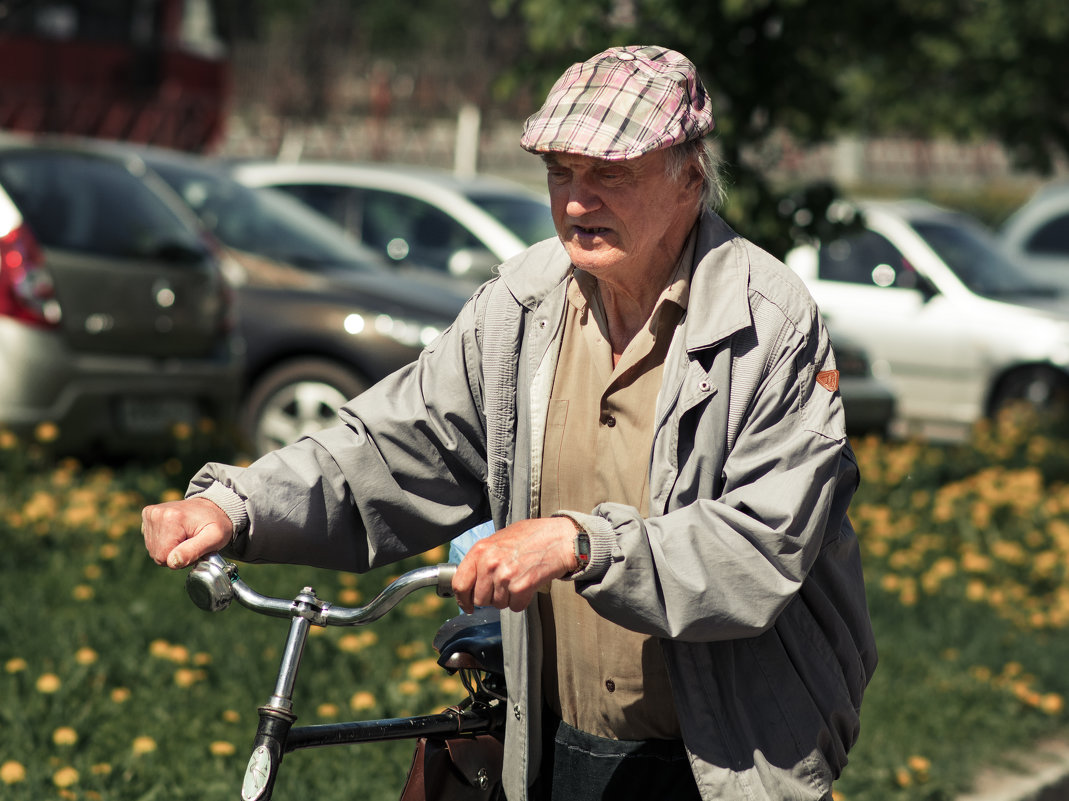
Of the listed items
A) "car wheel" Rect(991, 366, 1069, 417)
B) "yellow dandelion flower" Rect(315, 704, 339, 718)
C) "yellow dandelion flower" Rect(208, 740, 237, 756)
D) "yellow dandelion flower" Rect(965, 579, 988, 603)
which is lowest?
"car wheel" Rect(991, 366, 1069, 417)

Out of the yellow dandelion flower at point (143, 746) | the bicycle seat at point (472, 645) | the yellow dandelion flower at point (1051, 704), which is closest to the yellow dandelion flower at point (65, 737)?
the yellow dandelion flower at point (143, 746)

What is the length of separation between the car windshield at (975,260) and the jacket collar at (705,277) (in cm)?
915

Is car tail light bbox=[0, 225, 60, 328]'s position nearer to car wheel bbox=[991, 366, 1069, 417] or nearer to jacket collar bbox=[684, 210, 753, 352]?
jacket collar bbox=[684, 210, 753, 352]

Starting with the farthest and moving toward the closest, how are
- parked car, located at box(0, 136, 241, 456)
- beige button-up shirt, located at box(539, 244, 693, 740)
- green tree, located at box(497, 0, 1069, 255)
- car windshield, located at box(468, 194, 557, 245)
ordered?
car windshield, located at box(468, 194, 557, 245) < green tree, located at box(497, 0, 1069, 255) < parked car, located at box(0, 136, 241, 456) < beige button-up shirt, located at box(539, 244, 693, 740)

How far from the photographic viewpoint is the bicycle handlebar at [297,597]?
2123mm

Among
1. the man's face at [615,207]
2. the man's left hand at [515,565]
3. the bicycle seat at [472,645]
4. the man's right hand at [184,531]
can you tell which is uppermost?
the man's face at [615,207]

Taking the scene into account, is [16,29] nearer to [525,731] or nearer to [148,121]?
[148,121]

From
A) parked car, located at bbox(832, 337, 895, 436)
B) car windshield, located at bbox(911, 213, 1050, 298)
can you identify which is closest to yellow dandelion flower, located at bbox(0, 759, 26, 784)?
parked car, located at bbox(832, 337, 895, 436)

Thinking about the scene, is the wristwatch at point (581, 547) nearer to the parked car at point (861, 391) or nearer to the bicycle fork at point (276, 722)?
the bicycle fork at point (276, 722)

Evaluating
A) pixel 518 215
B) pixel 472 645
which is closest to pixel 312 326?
pixel 518 215

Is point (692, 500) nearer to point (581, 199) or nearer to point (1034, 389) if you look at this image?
point (581, 199)

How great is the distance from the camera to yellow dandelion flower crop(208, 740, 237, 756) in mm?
3857

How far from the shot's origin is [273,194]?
8.95 metres

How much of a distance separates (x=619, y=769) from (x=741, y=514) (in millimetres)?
583
